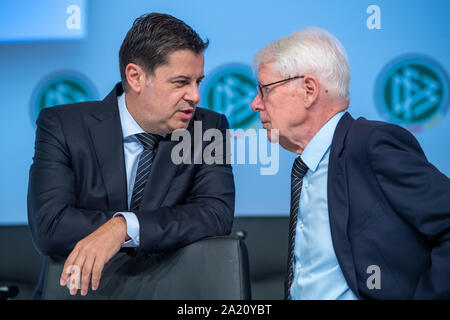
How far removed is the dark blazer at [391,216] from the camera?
1209 millimetres

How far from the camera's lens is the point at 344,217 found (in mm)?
1306

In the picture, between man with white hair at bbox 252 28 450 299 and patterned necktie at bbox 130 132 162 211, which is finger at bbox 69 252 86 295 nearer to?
patterned necktie at bbox 130 132 162 211

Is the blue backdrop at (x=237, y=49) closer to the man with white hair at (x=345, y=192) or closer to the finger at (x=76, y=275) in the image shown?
the man with white hair at (x=345, y=192)

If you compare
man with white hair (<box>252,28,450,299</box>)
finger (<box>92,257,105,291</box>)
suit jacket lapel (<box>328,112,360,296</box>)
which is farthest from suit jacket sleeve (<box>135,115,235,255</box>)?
suit jacket lapel (<box>328,112,360,296</box>)

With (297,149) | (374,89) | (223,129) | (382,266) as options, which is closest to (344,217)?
(382,266)

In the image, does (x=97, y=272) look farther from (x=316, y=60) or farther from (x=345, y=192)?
(x=316, y=60)

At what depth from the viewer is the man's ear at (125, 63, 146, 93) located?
1.82m

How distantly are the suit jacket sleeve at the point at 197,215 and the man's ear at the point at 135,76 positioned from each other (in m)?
0.32

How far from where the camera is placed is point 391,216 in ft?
4.19

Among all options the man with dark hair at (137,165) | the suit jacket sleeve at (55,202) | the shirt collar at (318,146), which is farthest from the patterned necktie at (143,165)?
the shirt collar at (318,146)

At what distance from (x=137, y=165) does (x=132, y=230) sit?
0.39m

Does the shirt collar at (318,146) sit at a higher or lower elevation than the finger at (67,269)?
higher

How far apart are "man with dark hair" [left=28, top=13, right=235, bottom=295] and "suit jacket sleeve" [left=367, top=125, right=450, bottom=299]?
1.83ft

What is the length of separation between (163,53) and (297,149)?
23.0 inches
